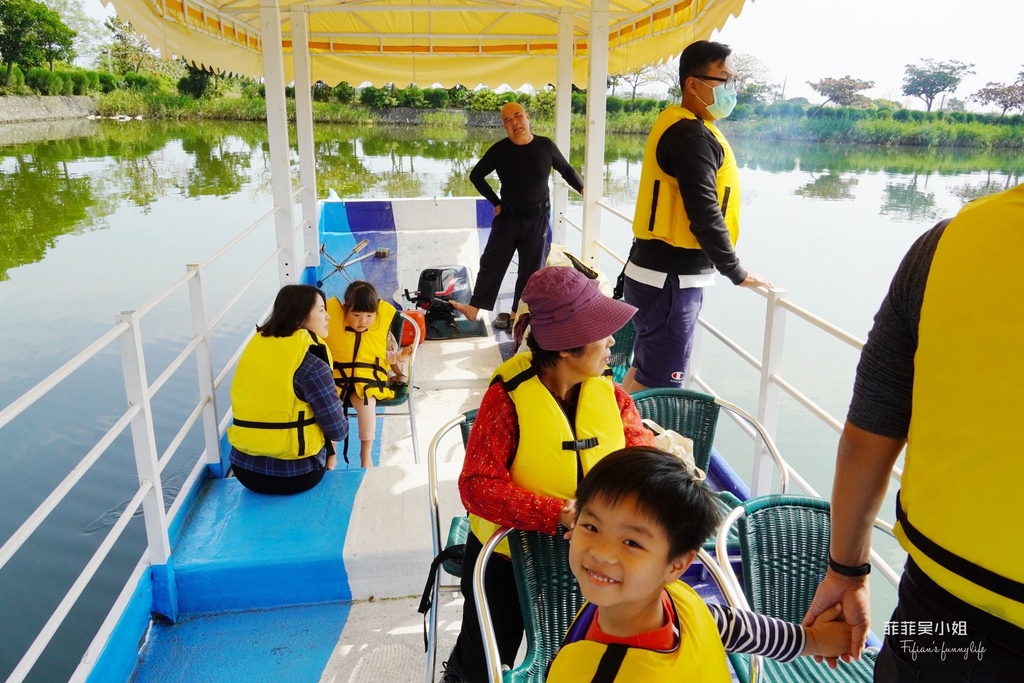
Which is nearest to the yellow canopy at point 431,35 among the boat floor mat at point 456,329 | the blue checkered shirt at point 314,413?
the boat floor mat at point 456,329

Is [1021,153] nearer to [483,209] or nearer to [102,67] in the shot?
[483,209]

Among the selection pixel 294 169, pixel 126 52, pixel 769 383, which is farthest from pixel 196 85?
pixel 769 383

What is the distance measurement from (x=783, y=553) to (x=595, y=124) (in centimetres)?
324

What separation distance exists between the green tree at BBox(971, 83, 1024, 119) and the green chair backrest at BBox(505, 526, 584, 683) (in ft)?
63.5

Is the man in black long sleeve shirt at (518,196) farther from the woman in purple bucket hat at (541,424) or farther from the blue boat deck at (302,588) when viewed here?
the woman in purple bucket hat at (541,424)

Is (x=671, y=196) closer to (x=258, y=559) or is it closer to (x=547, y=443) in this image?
(x=547, y=443)

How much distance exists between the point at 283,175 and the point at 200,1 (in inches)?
43.7

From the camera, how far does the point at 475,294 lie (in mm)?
4387

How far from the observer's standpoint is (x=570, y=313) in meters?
1.44

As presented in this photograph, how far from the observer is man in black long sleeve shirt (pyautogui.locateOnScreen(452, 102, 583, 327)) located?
4203mm

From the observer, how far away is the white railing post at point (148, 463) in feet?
5.98

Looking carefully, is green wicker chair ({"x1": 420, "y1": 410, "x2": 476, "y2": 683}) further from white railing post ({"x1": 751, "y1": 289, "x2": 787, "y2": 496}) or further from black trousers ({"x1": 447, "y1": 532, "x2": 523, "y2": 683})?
white railing post ({"x1": 751, "y1": 289, "x2": 787, "y2": 496})

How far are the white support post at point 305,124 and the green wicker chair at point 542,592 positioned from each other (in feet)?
16.2

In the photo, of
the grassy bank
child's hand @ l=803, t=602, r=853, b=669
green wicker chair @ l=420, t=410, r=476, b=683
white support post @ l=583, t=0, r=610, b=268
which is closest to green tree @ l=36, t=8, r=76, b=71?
the grassy bank
